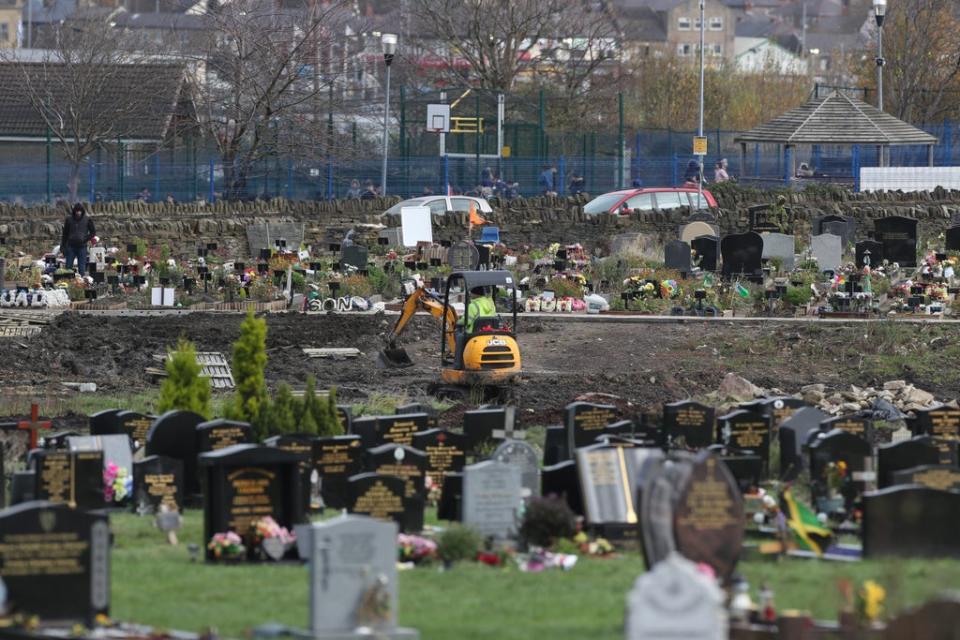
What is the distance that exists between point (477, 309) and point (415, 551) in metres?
10.6

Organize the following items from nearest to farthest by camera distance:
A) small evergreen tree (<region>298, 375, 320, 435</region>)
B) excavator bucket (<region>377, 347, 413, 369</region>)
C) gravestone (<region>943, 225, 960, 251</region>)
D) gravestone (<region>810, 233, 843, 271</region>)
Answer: small evergreen tree (<region>298, 375, 320, 435</region>) < excavator bucket (<region>377, 347, 413, 369</region>) < gravestone (<region>810, 233, 843, 271</region>) < gravestone (<region>943, 225, 960, 251</region>)

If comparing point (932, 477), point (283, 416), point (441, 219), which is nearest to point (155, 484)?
point (283, 416)

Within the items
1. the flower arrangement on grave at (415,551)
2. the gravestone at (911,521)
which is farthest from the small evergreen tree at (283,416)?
the gravestone at (911,521)

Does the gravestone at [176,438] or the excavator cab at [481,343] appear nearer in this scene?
the gravestone at [176,438]

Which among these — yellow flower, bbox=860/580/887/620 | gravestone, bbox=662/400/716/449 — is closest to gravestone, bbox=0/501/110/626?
yellow flower, bbox=860/580/887/620

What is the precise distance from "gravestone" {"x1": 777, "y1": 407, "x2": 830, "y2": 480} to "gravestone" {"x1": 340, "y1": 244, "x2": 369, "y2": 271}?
1987cm

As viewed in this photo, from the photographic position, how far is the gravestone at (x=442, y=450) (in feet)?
54.8

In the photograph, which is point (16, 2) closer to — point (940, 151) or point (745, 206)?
point (940, 151)

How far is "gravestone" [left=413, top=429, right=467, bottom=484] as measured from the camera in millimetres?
16703

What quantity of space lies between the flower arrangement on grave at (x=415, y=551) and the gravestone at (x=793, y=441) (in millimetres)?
4638

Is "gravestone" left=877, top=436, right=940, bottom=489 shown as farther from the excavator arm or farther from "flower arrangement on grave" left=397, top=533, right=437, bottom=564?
the excavator arm

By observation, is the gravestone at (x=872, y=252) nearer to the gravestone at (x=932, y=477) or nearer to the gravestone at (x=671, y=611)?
the gravestone at (x=932, y=477)

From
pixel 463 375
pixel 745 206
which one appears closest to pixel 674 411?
pixel 463 375

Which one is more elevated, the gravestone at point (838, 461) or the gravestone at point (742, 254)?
the gravestone at point (742, 254)
